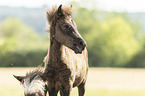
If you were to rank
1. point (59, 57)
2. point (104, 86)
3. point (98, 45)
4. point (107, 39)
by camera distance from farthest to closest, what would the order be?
point (107, 39), point (98, 45), point (104, 86), point (59, 57)

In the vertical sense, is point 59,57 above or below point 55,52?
below

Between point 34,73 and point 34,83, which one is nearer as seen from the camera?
point 34,83

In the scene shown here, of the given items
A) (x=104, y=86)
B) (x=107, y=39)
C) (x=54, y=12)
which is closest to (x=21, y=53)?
(x=107, y=39)

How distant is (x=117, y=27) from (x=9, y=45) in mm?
18040

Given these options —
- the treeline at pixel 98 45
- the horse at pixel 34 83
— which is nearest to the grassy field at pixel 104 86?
the horse at pixel 34 83

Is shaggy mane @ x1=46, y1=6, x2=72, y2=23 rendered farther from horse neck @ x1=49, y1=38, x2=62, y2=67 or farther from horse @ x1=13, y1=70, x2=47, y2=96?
horse @ x1=13, y1=70, x2=47, y2=96

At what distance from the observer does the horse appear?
5.25 m

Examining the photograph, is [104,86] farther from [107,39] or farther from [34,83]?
[107,39]

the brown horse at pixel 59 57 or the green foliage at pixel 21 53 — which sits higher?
the brown horse at pixel 59 57

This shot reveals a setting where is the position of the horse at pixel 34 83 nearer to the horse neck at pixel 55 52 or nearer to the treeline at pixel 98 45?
the horse neck at pixel 55 52

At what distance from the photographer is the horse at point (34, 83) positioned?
17.2 ft

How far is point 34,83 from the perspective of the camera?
5.33 metres

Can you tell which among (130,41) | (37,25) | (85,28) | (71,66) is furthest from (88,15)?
(37,25)

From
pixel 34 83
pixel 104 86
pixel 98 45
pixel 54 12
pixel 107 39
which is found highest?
pixel 54 12
